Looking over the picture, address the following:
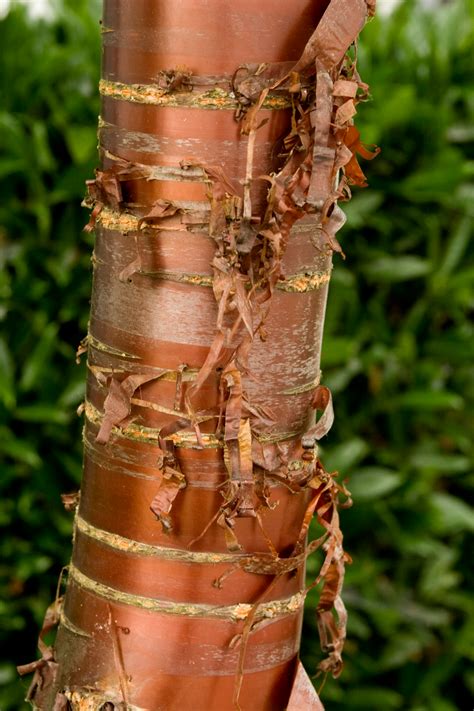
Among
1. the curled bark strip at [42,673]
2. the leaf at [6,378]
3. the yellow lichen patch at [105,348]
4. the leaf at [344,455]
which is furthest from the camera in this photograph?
the leaf at [344,455]

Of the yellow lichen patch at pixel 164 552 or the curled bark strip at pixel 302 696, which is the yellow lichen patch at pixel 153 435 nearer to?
the yellow lichen patch at pixel 164 552

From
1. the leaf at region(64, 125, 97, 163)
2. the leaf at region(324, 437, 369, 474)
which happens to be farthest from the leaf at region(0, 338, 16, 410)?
the leaf at region(324, 437, 369, 474)

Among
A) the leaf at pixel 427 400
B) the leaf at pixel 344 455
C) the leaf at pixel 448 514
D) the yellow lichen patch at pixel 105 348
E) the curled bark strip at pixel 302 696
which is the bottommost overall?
the leaf at pixel 448 514

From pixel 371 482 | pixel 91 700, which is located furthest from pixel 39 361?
pixel 91 700

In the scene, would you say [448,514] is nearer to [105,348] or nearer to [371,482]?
[371,482]

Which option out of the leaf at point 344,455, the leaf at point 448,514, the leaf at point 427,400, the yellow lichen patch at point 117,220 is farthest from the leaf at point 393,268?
the yellow lichen patch at point 117,220

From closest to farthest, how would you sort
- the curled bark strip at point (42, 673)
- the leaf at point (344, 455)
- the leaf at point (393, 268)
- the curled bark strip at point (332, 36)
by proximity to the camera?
the curled bark strip at point (332, 36) → the curled bark strip at point (42, 673) → the leaf at point (344, 455) → the leaf at point (393, 268)

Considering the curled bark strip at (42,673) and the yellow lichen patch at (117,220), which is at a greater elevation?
the yellow lichen patch at (117,220)
